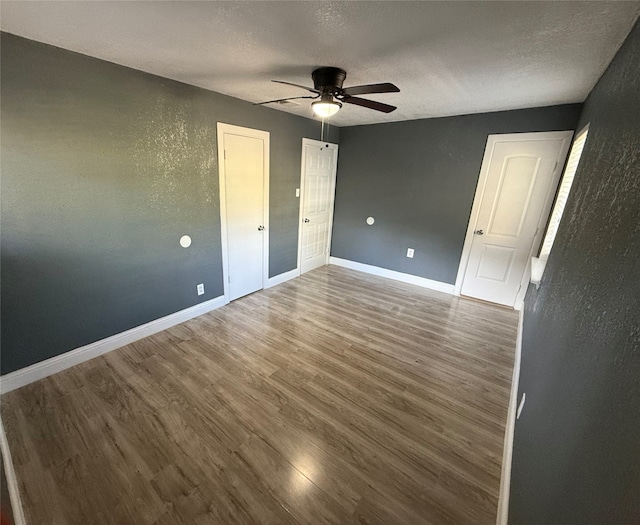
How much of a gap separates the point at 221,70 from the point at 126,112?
0.83 meters

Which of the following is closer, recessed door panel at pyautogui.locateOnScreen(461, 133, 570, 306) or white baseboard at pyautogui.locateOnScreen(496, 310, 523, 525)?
white baseboard at pyautogui.locateOnScreen(496, 310, 523, 525)

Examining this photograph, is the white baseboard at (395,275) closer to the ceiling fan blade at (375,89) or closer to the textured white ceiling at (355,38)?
the textured white ceiling at (355,38)

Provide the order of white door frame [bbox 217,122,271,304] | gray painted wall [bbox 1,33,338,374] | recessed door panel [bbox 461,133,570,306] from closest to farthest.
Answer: gray painted wall [bbox 1,33,338,374]
white door frame [bbox 217,122,271,304]
recessed door panel [bbox 461,133,570,306]

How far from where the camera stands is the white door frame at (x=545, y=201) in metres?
2.93

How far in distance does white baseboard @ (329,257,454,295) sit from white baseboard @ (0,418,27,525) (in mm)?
4167

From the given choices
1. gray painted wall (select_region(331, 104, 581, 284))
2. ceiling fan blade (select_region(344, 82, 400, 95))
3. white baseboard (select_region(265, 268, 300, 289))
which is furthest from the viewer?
white baseboard (select_region(265, 268, 300, 289))

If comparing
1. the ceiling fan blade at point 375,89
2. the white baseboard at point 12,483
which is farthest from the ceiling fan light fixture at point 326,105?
the white baseboard at point 12,483

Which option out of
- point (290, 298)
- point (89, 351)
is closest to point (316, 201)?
point (290, 298)

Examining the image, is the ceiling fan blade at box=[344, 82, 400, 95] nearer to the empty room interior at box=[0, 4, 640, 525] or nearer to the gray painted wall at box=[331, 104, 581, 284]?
the empty room interior at box=[0, 4, 640, 525]

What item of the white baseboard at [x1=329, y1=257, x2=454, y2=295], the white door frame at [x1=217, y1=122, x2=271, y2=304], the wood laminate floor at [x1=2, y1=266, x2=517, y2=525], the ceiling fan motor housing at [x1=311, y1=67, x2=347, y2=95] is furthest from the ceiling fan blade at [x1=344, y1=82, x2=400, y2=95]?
the white baseboard at [x1=329, y1=257, x2=454, y2=295]

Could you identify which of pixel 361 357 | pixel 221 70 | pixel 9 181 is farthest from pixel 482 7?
pixel 9 181

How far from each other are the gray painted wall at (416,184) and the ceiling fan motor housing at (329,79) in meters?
2.17

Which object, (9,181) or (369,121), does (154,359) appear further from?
(369,121)

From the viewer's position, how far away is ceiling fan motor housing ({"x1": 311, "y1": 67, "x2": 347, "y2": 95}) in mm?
1941
